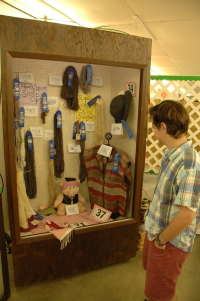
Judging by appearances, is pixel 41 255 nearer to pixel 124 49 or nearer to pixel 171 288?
pixel 171 288

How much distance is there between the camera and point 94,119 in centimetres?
205

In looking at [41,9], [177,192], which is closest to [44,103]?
[41,9]

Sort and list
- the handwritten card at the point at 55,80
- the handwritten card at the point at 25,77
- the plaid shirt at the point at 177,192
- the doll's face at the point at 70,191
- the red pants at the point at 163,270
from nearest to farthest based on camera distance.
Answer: the plaid shirt at the point at 177,192 < the red pants at the point at 163,270 < the handwritten card at the point at 25,77 < the handwritten card at the point at 55,80 < the doll's face at the point at 70,191

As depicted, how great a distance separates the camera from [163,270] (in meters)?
1.09

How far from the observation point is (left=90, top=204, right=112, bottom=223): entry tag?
5.99 feet

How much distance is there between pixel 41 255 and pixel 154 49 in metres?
3.16

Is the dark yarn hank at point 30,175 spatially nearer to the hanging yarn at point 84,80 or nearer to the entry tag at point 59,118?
the entry tag at point 59,118

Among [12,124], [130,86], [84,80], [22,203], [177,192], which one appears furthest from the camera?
[84,80]

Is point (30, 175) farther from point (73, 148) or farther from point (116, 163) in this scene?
point (116, 163)

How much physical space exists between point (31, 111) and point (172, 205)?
1.33 metres

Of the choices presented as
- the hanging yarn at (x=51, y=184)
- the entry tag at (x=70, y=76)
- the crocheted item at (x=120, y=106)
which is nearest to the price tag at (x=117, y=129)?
the crocheted item at (x=120, y=106)

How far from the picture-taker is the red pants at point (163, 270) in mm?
1087

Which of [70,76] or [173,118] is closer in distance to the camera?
[173,118]

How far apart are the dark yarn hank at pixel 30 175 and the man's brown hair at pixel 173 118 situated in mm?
1188
